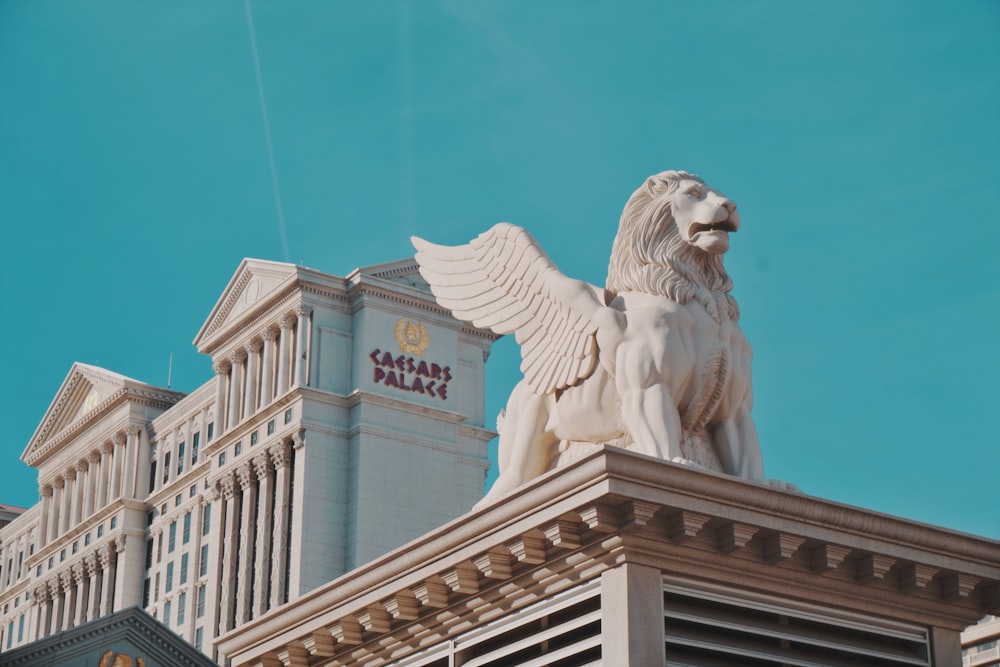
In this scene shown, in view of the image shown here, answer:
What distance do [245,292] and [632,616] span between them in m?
64.4

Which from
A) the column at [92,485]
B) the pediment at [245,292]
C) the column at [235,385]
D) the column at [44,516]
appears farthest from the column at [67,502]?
the column at [235,385]

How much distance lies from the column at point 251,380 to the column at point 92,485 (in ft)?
56.4

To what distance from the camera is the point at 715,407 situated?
16203 millimetres

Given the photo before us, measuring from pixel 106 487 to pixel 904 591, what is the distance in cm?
7714

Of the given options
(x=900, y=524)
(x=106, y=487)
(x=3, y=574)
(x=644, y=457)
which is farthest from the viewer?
(x=3, y=574)

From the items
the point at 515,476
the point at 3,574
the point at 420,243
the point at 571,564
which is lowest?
the point at 571,564

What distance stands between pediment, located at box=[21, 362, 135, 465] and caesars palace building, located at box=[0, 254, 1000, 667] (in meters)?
0.18

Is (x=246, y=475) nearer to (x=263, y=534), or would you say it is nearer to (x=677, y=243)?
(x=263, y=534)

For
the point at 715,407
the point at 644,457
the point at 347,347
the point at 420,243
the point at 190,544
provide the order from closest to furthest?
the point at 644,457, the point at 715,407, the point at 420,243, the point at 347,347, the point at 190,544

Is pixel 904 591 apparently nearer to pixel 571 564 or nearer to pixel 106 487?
pixel 571 564

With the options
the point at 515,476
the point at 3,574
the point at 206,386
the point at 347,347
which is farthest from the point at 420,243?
the point at 3,574

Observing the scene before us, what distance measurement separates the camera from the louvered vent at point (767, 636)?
14258mm

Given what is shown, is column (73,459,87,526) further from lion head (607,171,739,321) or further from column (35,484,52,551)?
lion head (607,171,739,321)

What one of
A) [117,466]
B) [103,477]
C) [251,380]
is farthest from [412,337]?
[103,477]
